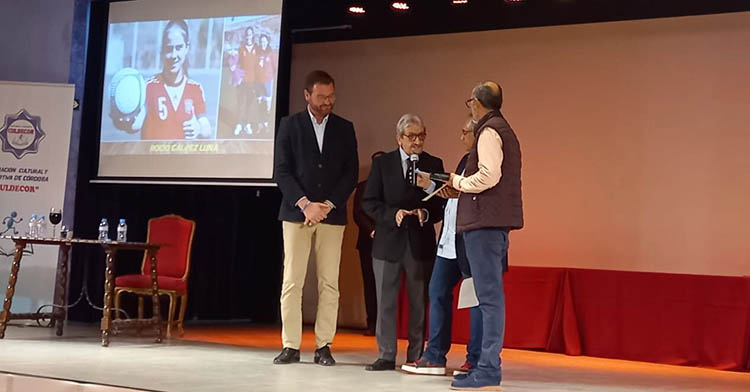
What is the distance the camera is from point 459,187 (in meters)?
4.19

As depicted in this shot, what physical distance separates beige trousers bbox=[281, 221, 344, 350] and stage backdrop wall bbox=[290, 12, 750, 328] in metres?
3.52

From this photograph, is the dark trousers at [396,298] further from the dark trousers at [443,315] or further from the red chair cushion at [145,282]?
the red chair cushion at [145,282]

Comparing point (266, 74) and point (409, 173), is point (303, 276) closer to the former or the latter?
point (409, 173)

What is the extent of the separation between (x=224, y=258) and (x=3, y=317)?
2903mm

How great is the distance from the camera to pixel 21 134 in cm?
722

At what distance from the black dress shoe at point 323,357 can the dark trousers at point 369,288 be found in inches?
111

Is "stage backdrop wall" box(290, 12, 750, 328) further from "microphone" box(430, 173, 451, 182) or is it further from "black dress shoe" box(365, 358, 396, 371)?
"microphone" box(430, 173, 451, 182)

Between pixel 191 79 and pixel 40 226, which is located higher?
pixel 191 79

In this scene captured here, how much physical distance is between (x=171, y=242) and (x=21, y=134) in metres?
1.44

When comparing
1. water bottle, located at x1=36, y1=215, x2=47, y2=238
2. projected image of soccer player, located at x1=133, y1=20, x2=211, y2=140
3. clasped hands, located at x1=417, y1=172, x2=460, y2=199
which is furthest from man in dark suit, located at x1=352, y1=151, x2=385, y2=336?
clasped hands, located at x1=417, y1=172, x2=460, y2=199

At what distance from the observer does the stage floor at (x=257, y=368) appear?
4.21 m

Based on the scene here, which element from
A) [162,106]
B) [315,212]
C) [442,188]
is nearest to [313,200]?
[315,212]

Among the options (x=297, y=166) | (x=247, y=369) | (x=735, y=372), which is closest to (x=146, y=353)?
(x=247, y=369)

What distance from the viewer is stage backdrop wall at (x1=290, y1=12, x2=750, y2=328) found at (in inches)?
293
